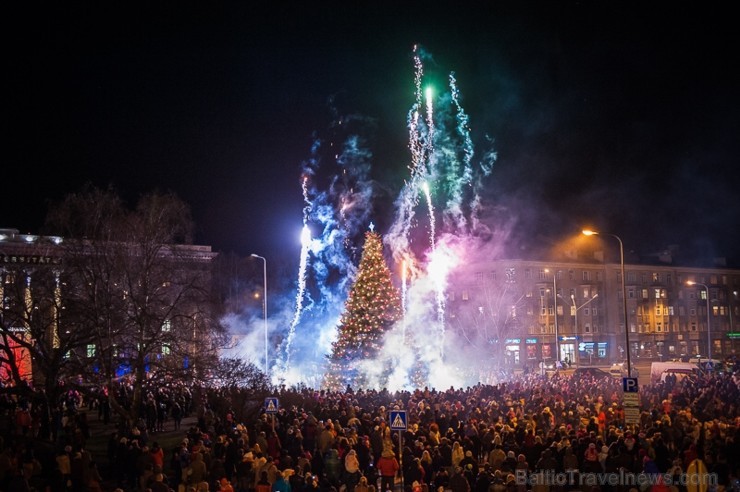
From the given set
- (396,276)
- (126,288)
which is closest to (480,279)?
(396,276)

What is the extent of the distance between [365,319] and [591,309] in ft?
161

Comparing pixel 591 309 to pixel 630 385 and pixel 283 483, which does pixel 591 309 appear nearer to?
pixel 630 385

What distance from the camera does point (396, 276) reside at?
72750 mm

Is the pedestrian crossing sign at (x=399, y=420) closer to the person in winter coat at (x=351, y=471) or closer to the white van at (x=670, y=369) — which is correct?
the person in winter coat at (x=351, y=471)

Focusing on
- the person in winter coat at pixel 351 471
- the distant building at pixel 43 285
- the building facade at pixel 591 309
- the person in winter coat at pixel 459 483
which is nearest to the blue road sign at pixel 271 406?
the person in winter coat at pixel 351 471

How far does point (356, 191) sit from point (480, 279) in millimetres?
29501

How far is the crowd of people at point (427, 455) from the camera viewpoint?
13.3m

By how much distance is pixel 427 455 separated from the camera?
589 inches

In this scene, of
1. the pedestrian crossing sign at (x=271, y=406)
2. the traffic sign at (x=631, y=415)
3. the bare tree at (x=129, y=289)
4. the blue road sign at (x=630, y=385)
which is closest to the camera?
the traffic sign at (x=631, y=415)

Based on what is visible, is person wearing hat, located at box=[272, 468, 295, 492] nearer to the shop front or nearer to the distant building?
the distant building

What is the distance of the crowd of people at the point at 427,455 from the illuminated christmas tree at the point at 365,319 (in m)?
12.7

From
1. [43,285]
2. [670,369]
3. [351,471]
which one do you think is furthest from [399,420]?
[670,369]

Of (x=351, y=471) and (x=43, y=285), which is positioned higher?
(x=43, y=285)

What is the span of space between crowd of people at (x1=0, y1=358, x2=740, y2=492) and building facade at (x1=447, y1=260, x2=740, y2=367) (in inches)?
1733
